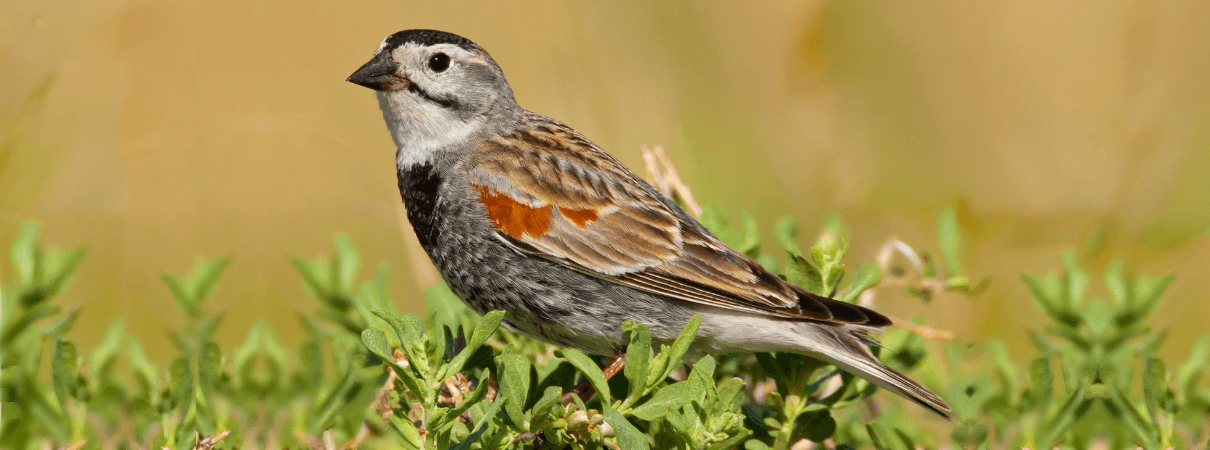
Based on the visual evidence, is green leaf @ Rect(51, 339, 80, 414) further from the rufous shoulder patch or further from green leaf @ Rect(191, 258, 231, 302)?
the rufous shoulder patch

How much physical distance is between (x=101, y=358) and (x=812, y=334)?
2403 mm

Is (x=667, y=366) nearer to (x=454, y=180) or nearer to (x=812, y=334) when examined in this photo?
(x=812, y=334)

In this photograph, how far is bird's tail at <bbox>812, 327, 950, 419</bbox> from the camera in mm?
2943

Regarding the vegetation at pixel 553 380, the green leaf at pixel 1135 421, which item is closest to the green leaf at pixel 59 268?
the vegetation at pixel 553 380

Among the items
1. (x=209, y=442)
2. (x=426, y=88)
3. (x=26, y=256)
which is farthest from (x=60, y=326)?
(x=426, y=88)

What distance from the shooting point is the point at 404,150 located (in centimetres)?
363

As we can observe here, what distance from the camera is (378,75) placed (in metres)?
3.49

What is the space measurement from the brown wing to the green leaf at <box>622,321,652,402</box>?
0.85 metres

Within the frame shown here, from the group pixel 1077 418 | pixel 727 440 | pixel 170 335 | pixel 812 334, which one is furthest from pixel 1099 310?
pixel 170 335

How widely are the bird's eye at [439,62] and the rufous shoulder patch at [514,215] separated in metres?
0.59

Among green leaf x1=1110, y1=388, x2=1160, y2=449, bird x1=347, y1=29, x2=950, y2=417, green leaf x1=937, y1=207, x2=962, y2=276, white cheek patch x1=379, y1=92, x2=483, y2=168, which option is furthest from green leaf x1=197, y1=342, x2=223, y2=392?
green leaf x1=1110, y1=388, x2=1160, y2=449

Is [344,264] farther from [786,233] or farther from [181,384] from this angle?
[786,233]

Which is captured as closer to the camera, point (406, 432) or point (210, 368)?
point (406, 432)

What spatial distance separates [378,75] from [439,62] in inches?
10.1
